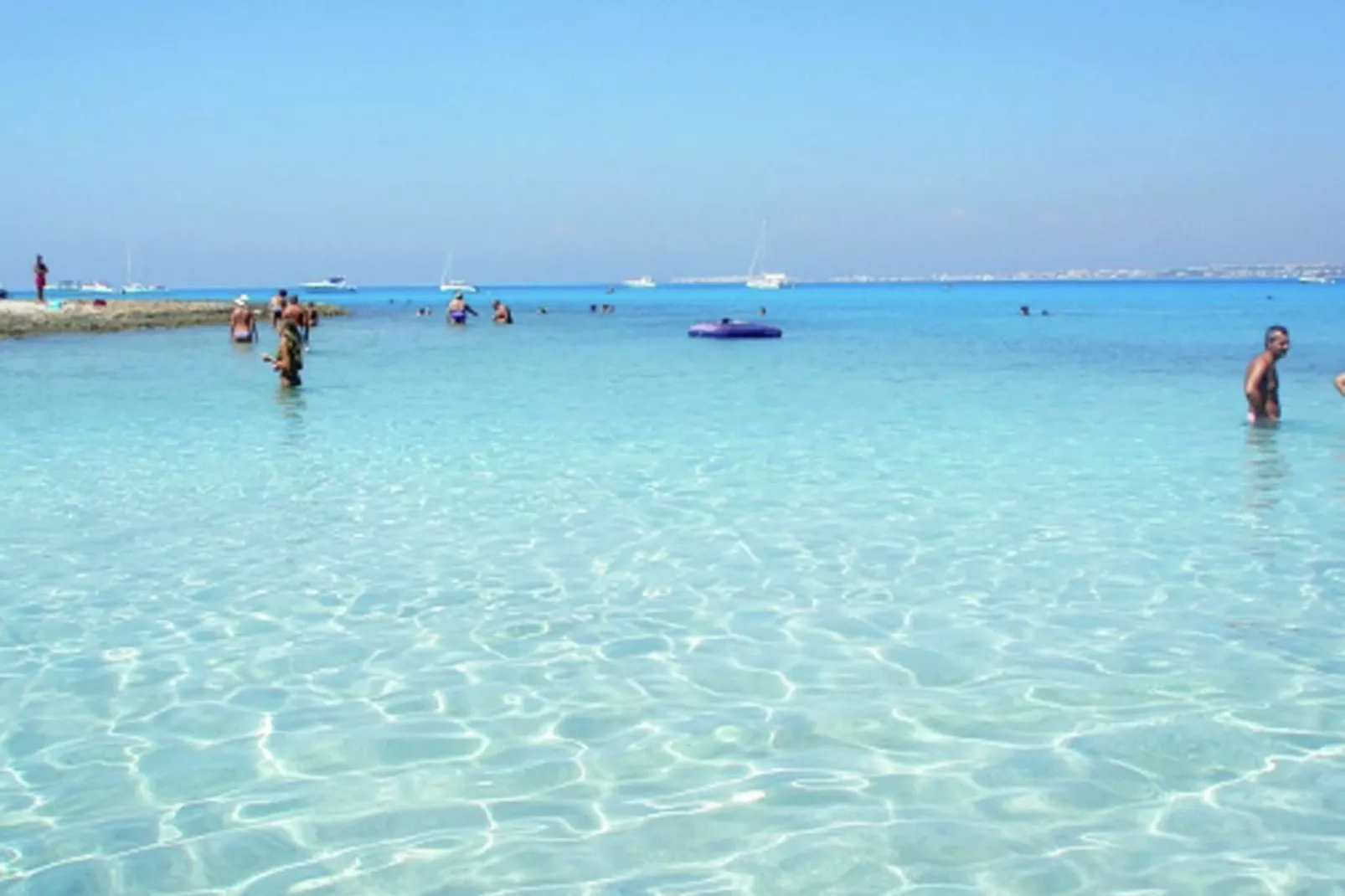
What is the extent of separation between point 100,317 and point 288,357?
35.2 metres

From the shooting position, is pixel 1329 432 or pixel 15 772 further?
pixel 1329 432

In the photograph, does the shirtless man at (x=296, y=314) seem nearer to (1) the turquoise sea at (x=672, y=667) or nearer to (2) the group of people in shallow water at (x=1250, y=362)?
(2) the group of people in shallow water at (x=1250, y=362)

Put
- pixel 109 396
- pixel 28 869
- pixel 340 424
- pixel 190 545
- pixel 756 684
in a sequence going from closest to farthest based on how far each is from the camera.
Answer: pixel 28 869
pixel 756 684
pixel 190 545
pixel 340 424
pixel 109 396

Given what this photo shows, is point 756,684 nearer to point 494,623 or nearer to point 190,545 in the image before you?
point 494,623

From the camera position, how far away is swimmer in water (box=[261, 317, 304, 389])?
25.0 m

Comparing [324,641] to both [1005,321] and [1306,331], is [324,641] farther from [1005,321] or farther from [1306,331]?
[1005,321]

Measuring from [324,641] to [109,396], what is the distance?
18.7 meters

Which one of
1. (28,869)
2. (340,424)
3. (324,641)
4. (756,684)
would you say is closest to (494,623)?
(324,641)

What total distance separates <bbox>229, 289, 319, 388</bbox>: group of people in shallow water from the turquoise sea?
7560 mm

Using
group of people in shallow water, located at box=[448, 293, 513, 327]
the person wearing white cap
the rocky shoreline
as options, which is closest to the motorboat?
group of people in shallow water, located at box=[448, 293, 513, 327]

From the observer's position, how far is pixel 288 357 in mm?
25234

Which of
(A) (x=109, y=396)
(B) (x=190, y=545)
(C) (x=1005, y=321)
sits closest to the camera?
(B) (x=190, y=545)

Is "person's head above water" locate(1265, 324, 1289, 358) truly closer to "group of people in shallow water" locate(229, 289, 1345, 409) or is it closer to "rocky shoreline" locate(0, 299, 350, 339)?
"group of people in shallow water" locate(229, 289, 1345, 409)

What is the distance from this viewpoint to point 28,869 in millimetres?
4945
